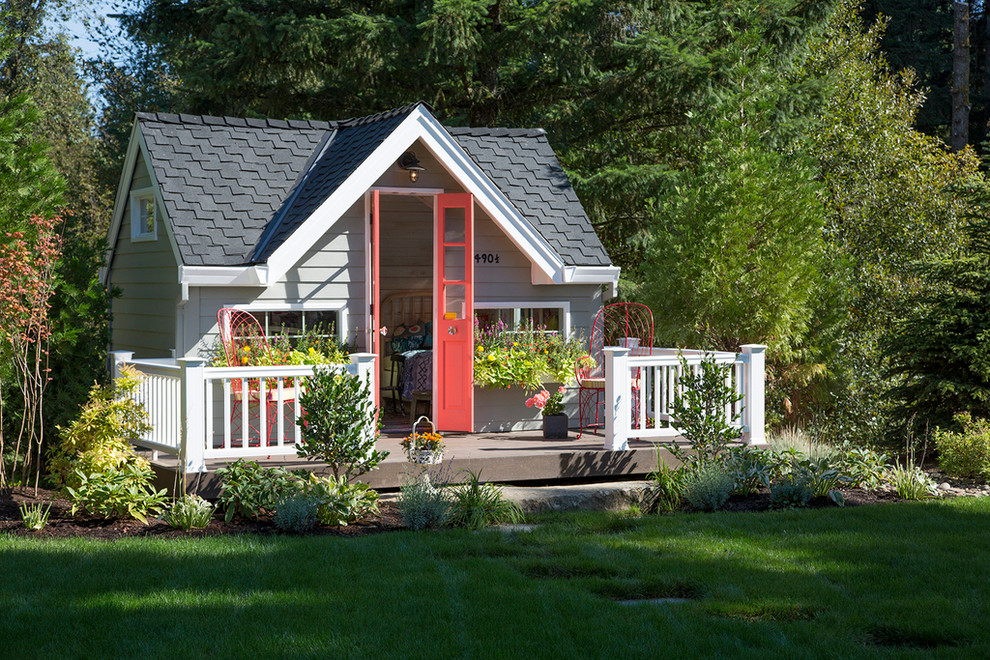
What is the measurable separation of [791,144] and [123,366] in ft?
37.1

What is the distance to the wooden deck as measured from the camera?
26.4ft

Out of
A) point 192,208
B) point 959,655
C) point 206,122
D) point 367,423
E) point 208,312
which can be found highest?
point 206,122

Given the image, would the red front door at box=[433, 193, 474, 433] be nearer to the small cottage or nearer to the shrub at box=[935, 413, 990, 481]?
the small cottage

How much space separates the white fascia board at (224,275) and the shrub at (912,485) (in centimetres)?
595

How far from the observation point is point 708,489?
7801 mm

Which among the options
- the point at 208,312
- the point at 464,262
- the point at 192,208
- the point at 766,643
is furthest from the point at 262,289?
the point at 766,643

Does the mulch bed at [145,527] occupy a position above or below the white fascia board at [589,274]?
below

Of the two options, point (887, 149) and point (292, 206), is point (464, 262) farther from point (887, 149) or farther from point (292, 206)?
point (887, 149)

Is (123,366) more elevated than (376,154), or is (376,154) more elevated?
(376,154)

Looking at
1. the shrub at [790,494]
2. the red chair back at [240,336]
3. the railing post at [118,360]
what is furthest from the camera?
the red chair back at [240,336]

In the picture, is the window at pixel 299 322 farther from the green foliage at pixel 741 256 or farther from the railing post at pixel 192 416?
the green foliage at pixel 741 256

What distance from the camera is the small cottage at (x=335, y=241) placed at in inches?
374

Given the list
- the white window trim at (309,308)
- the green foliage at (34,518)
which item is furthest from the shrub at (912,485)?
the green foliage at (34,518)

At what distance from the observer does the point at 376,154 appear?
968cm
